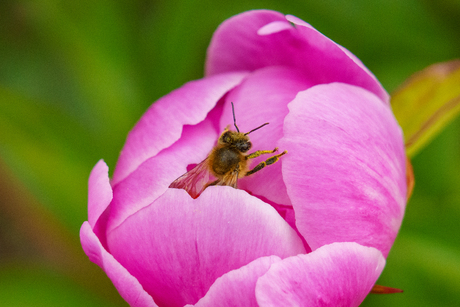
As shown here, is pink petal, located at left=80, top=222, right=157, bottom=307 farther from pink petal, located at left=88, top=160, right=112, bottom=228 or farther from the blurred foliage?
the blurred foliage

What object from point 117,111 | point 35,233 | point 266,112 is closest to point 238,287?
point 266,112

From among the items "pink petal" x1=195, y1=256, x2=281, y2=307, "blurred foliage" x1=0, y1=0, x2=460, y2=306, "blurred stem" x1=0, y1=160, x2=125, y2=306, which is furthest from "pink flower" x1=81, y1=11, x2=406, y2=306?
"blurred stem" x1=0, y1=160, x2=125, y2=306

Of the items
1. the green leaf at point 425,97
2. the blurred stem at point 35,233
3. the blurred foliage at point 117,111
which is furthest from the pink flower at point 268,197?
the blurred stem at point 35,233

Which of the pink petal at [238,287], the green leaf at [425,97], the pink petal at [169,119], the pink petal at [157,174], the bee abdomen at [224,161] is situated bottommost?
the green leaf at [425,97]

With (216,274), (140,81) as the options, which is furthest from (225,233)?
(140,81)

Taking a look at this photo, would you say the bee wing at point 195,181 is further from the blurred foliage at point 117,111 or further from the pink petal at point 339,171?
the blurred foliage at point 117,111
